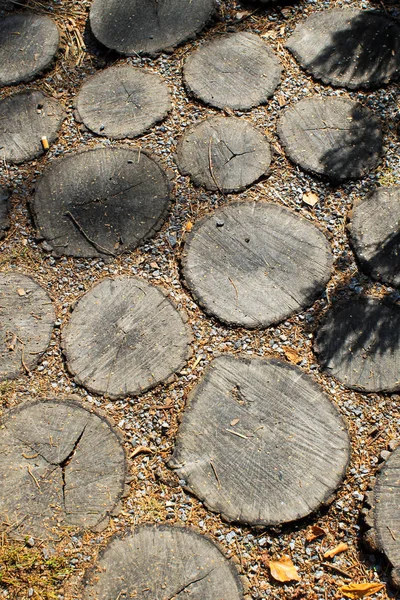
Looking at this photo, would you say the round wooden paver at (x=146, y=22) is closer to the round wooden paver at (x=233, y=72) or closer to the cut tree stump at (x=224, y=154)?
the round wooden paver at (x=233, y=72)

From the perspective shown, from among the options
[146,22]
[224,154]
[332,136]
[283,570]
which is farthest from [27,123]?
[283,570]

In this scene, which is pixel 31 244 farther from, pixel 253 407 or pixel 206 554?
pixel 206 554

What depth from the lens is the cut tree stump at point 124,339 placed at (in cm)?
253

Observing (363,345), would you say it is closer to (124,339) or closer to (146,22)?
(124,339)

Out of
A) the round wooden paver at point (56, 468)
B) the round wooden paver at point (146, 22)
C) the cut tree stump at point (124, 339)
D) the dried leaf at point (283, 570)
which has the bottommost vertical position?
the round wooden paver at point (56, 468)

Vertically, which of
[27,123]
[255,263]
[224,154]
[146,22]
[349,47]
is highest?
[349,47]

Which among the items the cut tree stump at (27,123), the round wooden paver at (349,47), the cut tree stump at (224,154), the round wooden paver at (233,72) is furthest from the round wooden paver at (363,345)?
the cut tree stump at (27,123)

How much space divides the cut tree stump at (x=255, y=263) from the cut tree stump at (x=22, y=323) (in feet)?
2.19

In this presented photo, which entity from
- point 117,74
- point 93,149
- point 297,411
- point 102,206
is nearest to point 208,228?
point 102,206

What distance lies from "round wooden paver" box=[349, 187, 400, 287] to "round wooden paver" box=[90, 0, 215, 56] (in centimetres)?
155

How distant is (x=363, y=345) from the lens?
2594 millimetres

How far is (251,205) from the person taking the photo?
2.95 metres

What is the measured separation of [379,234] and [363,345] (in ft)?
2.05

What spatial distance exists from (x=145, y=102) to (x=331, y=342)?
67.5 inches
